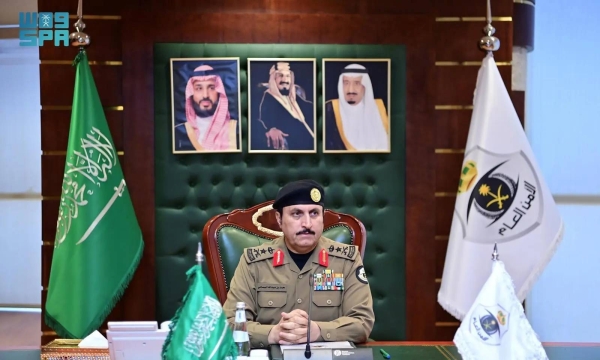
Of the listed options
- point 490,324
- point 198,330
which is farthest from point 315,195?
point 198,330

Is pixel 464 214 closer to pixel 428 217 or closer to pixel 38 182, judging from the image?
pixel 428 217

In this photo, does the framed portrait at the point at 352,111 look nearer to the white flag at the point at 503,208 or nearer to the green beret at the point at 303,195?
the white flag at the point at 503,208

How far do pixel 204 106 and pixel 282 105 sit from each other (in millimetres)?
444

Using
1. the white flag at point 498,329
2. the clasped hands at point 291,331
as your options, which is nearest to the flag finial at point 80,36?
the clasped hands at point 291,331

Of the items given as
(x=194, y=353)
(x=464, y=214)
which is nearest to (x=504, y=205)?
(x=464, y=214)

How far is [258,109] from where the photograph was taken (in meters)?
3.89

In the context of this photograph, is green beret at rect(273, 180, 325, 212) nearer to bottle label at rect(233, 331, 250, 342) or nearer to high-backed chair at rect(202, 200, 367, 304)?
high-backed chair at rect(202, 200, 367, 304)

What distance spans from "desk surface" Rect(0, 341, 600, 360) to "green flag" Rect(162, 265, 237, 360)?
630 mm

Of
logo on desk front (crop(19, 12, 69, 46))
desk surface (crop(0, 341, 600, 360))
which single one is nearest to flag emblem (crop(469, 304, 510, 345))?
desk surface (crop(0, 341, 600, 360))

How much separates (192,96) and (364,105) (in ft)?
3.23

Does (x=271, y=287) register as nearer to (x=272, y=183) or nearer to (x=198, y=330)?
(x=198, y=330)

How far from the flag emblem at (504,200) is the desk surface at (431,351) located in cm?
134

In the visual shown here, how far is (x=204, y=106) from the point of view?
3.86 metres

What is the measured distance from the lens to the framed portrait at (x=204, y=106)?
12.7 feet
